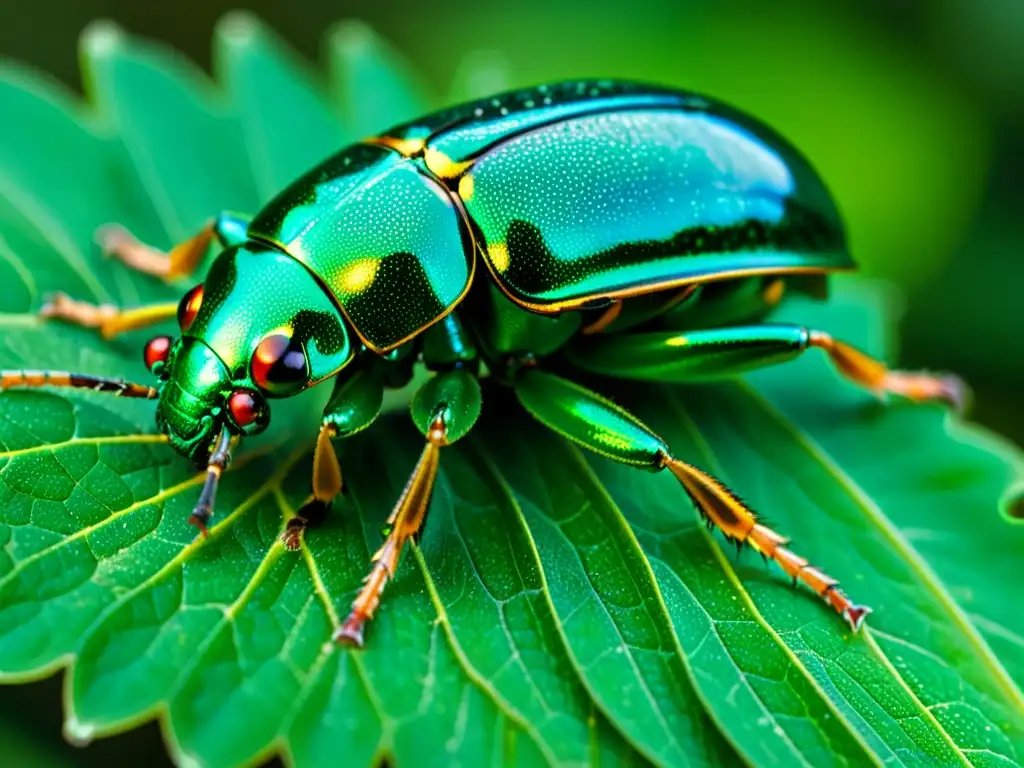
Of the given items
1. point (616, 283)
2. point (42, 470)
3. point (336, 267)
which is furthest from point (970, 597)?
point (42, 470)

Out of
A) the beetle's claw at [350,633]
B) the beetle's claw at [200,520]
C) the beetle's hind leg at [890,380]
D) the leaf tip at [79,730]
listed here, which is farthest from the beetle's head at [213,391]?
the beetle's hind leg at [890,380]

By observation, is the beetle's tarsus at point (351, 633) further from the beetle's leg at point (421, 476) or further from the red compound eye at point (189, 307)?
the red compound eye at point (189, 307)

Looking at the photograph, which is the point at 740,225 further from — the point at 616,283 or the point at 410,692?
the point at 410,692

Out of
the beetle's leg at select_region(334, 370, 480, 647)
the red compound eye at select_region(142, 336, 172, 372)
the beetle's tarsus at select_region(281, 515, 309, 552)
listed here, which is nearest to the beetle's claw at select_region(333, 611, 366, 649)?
the beetle's leg at select_region(334, 370, 480, 647)

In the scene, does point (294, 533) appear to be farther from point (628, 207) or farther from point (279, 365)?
point (628, 207)

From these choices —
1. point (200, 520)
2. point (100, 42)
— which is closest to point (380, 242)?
point (200, 520)
